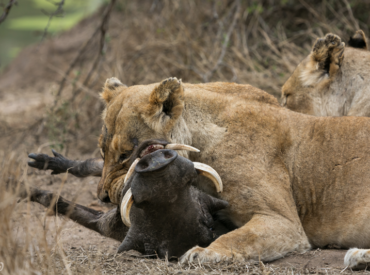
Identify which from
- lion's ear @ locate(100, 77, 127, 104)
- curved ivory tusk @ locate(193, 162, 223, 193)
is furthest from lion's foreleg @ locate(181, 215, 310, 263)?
lion's ear @ locate(100, 77, 127, 104)

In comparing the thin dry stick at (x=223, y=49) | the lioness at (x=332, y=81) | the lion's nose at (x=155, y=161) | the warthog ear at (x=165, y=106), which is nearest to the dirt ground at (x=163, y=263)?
the lion's nose at (x=155, y=161)

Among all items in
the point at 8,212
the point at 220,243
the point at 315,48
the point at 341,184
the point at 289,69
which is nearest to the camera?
the point at 8,212

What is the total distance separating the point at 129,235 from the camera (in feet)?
9.21

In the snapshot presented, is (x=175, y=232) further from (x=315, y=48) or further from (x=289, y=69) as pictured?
(x=289, y=69)

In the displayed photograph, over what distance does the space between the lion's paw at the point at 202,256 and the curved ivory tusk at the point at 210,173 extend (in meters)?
0.40

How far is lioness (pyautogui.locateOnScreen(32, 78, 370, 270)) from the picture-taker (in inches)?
118

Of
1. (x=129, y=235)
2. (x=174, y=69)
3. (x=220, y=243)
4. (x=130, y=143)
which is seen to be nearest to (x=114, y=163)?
(x=130, y=143)

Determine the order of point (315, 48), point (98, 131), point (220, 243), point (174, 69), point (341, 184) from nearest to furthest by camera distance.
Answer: point (220, 243) < point (341, 184) < point (315, 48) < point (98, 131) < point (174, 69)

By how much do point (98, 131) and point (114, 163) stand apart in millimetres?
3680

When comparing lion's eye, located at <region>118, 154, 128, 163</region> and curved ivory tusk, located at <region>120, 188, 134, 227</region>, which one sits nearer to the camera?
curved ivory tusk, located at <region>120, 188, 134, 227</region>

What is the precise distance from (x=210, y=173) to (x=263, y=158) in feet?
1.52

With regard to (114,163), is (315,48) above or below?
above

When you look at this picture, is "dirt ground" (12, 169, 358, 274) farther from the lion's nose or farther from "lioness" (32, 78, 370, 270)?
the lion's nose

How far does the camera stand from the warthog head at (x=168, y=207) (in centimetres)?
254
